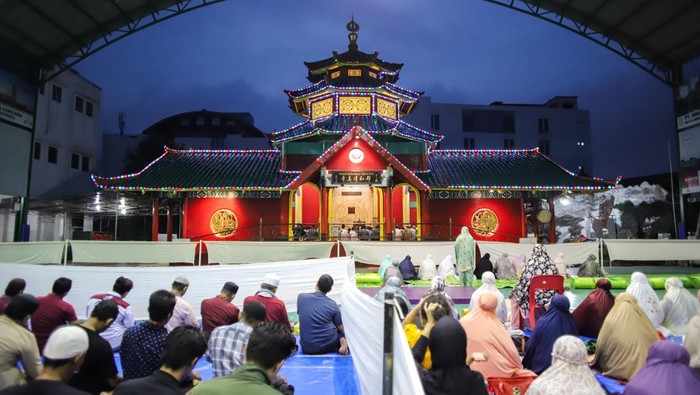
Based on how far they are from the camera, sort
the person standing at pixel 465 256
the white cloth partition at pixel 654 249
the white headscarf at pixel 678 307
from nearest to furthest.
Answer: the white headscarf at pixel 678 307
the person standing at pixel 465 256
the white cloth partition at pixel 654 249

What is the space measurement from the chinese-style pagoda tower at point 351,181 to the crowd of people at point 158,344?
14.6 metres

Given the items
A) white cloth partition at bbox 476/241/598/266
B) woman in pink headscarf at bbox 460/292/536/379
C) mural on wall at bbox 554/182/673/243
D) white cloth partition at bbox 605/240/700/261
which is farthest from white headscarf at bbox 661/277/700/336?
mural on wall at bbox 554/182/673/243

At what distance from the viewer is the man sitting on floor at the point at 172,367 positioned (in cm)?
317

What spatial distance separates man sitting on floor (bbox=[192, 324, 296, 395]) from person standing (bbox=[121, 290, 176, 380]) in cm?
178

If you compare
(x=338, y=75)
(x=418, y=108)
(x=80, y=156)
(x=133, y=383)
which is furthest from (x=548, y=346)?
(x=418, y=108)

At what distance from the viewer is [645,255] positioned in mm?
18016

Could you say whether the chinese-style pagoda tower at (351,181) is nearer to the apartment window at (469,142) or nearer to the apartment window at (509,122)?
the apartment window at (469,142)

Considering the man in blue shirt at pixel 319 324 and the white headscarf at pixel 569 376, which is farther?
the man in blue shirt at pixel 319 324

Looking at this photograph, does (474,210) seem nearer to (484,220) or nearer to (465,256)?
(484,220)

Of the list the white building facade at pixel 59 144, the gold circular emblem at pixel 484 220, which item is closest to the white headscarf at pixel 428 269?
the gold circular emblem at pixel 484 220

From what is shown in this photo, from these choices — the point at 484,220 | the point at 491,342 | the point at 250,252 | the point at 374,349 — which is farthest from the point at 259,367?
the point at 484,220

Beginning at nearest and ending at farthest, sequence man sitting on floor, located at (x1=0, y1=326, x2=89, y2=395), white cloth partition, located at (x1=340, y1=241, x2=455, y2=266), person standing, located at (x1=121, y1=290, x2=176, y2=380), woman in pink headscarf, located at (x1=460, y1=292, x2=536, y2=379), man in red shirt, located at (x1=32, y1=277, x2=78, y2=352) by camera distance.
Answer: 1. man sitting on floor, located at (x1=0, y1=326, x2=89, y2=395)
2. person standing, located at (x1=121, y1=290, x2=176, y2=380)
3. woman in pink headscarf, located at (x1=460, y1=292, x2=536, y2=379)
4. man in red shirt, located at (x1=32, y1=277, x2=78, y2=352)
5. white cloth partition, located at (x1=340, y1=241, x2=455, y2=266)

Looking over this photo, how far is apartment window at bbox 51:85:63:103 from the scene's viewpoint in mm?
32344

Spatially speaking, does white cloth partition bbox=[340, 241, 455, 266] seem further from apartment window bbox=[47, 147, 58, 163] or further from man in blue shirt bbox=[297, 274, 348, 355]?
apartment window bbox=[47, 147, 58, 163]
